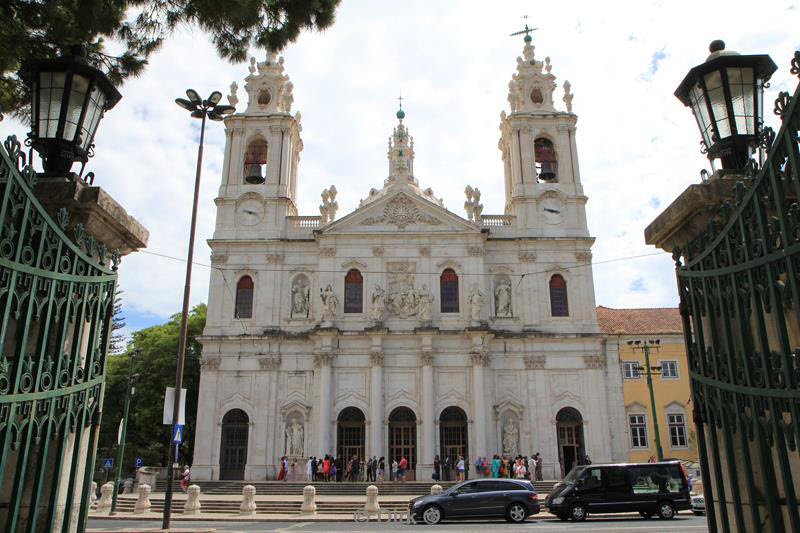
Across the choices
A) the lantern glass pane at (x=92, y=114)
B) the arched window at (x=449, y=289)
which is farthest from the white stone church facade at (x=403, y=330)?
the lantern glass pane at (x=92, y=114)

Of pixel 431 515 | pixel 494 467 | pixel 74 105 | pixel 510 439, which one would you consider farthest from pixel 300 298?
pixel 74 105

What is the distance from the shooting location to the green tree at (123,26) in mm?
7934

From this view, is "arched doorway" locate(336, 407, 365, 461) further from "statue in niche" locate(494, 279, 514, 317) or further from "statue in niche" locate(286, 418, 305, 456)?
"statue in niche" locate(494, 279, 514, 317)

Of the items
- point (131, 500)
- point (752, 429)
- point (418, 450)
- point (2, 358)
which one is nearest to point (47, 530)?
point (2, 358)

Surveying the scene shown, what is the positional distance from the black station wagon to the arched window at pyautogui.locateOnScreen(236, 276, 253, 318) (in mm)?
18675

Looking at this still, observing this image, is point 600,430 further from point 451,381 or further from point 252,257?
point 252,257

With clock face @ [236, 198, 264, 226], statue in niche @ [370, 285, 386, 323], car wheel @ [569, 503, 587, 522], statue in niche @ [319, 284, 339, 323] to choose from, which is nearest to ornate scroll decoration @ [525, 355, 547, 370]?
statue in niche @ [370, 285, 386, 323]

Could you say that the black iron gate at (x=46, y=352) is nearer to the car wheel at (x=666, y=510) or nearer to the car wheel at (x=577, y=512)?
the car wheel at (x=577, y=512)

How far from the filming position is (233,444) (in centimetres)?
3278

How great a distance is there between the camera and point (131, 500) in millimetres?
25125

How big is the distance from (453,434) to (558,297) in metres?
9.35

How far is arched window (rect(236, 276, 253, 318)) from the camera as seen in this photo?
34.8m

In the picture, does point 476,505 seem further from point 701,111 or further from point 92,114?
point 92,114

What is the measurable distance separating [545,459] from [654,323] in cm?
1304
